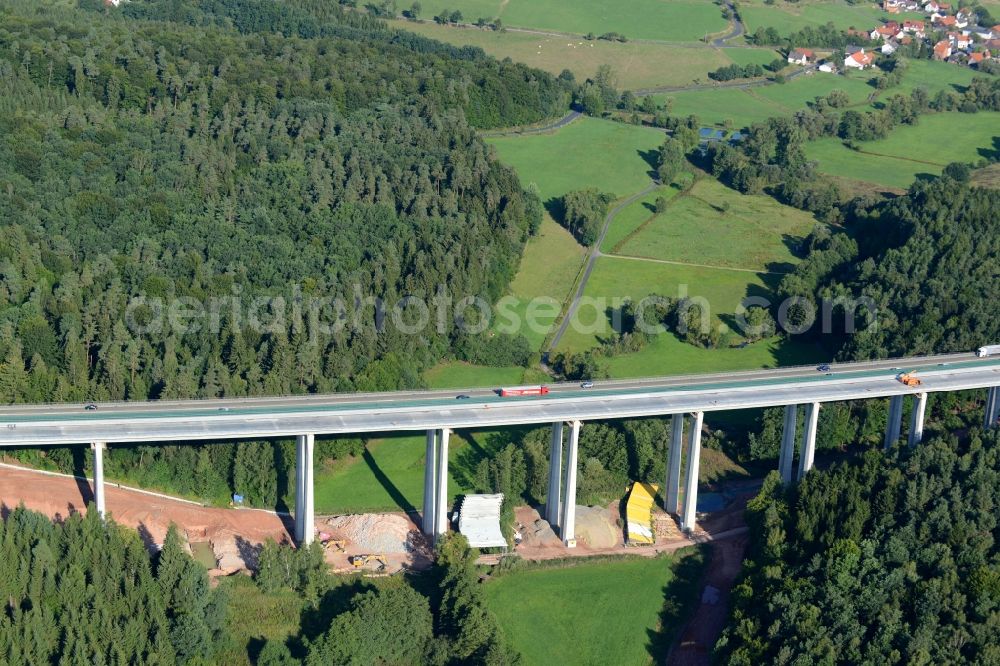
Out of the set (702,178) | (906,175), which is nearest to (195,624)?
(702,178)

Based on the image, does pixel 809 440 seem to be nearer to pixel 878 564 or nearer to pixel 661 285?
pixel 878 564

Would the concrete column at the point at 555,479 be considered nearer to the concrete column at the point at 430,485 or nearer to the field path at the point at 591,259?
the concrete column at the point at 430,485

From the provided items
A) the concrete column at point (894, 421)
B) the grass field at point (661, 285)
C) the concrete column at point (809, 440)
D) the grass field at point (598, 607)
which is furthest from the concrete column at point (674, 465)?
the grass field at point (661, 285)

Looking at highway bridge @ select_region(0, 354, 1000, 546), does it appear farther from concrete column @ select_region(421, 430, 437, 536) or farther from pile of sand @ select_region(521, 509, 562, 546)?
pile of sand @ select_region(521, 509, 562, 546)

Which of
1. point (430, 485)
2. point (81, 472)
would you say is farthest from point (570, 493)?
point (81, 472)

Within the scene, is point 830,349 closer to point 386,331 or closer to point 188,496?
point 386,331

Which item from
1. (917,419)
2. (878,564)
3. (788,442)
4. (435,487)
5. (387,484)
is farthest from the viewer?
(917,419)
